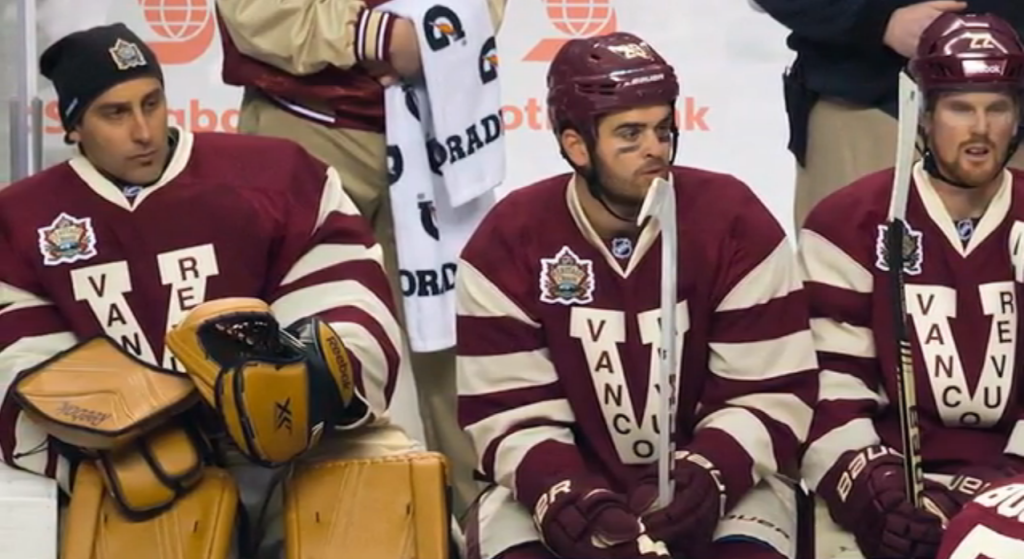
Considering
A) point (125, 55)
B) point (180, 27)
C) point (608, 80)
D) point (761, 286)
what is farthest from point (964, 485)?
point (180, 27)

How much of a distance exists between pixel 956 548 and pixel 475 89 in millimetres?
1899

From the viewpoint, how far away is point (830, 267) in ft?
9.77

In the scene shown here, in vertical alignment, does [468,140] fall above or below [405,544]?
above

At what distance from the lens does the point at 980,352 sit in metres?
2.92

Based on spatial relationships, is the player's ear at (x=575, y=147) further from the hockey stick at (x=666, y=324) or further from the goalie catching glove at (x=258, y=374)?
the goalie catching glove at (x=258, y=374)

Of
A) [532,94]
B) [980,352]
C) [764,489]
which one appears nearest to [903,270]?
[980,352]

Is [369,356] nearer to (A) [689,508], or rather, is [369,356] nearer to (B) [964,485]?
(A) [689,508]

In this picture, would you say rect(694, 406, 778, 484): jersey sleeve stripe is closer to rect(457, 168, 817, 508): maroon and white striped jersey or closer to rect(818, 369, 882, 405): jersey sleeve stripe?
rect(457, 168, 817, 508): maroon and white striped jersey

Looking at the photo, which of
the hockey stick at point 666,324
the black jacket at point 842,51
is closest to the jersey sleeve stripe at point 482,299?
the hockey stick at point 666,324

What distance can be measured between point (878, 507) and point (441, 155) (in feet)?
3.45

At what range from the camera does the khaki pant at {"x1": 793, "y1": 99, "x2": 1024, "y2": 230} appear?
3346 mm

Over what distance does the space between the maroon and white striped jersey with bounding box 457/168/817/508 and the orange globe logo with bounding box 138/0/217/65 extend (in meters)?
1.66

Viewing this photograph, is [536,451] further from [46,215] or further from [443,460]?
[46,215]

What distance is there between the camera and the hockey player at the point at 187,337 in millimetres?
2689
